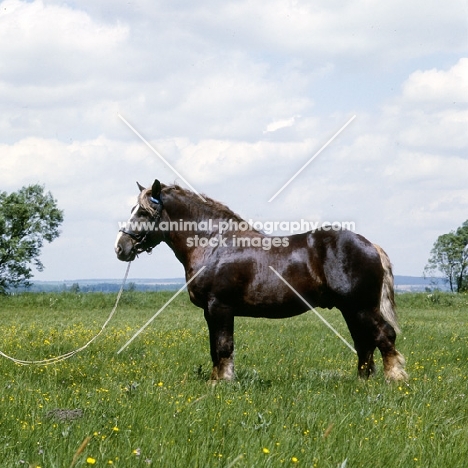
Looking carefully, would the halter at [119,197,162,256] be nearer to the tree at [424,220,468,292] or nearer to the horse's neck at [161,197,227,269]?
the horse's neck at [161,197,227,269]

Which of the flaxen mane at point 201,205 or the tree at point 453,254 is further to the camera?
the tree at point 453,254

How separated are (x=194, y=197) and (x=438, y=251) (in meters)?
79.4

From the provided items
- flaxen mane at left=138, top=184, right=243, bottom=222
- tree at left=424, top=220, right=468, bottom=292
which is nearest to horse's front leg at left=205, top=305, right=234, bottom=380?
flaxen mane at left=138, top=184, right=243, bottom=222

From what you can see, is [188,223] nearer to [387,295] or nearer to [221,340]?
[221,340]

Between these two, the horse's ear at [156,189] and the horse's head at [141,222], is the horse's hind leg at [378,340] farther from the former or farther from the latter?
the horse's ear at [156,189]

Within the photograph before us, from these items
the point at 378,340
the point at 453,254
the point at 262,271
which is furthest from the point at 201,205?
the point at 453,254

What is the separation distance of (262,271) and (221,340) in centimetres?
105

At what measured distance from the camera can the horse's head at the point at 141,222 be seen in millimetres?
8117

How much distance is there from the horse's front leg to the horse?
13mm

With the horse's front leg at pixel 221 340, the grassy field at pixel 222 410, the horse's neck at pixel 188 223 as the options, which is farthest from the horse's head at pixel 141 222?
the grassy field at pixel 222 410

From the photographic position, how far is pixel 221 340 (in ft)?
25.7

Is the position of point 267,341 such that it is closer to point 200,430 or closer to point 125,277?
point 125,277

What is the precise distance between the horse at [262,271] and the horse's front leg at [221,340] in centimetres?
1

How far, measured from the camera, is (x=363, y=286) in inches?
316
